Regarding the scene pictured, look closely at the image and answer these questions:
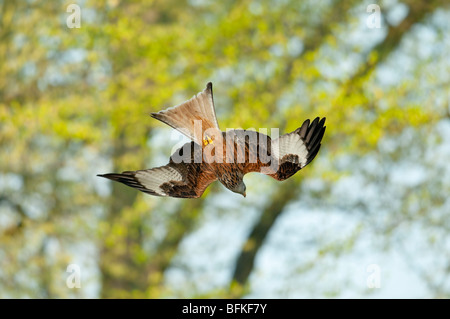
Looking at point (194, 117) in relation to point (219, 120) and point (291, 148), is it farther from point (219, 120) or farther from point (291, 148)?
point (219, 120)

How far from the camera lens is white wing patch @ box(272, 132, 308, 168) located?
6.85 feet

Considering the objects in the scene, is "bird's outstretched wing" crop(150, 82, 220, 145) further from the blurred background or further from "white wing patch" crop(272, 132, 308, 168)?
the blurred background

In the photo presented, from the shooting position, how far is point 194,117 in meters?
1.89

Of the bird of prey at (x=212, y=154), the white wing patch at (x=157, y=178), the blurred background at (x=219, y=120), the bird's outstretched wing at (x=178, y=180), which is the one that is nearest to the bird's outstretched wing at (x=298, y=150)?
the bird of prey at (x=212, y=154)

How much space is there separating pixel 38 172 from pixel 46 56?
1520mm

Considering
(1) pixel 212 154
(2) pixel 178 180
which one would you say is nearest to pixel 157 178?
(2) pixel 178 180

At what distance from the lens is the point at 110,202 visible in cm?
834

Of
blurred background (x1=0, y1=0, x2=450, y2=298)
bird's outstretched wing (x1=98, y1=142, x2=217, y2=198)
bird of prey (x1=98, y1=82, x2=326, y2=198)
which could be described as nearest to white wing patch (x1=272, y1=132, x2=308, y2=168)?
bird of prey (x1=98, y1=82, x2=326, y2=198)

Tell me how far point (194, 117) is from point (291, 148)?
442 mm

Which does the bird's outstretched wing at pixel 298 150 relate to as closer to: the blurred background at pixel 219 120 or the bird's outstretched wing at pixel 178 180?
the bird's outstretched wing at pixel 178 180

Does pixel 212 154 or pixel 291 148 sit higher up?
pixel 291 148

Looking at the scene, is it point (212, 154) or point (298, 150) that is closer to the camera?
point (212, 154)

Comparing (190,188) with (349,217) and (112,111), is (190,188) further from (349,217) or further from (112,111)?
(349,217)
